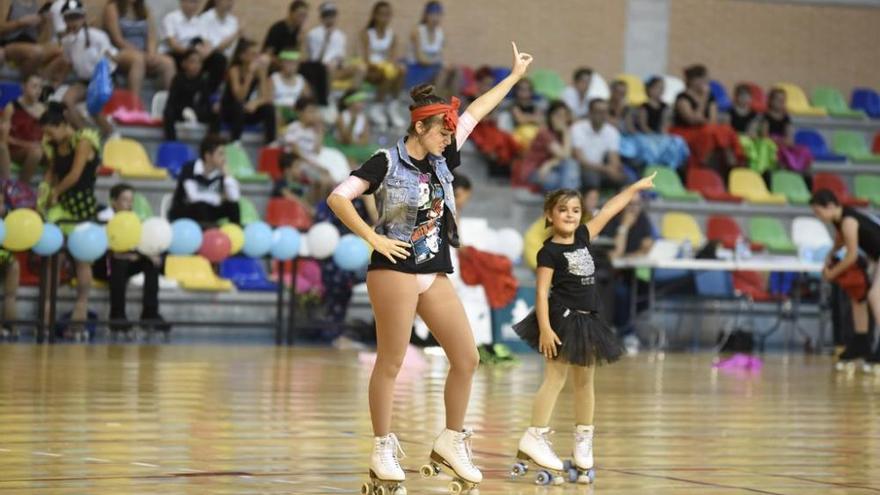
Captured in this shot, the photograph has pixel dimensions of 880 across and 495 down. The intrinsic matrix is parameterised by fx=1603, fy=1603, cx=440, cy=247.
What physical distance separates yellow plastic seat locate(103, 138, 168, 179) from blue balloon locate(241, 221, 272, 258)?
7.34 feet

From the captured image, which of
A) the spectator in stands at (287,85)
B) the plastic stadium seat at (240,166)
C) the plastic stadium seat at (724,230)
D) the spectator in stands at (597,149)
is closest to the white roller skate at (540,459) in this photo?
the plastic stadium seat at (240,166)

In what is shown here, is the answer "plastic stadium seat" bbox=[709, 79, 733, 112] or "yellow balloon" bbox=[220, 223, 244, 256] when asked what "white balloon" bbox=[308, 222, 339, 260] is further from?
"plastic stadium seat" bbox=[709, 79, 733, 112]

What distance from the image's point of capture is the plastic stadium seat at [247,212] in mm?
16172

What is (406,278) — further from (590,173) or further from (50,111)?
(590,173)

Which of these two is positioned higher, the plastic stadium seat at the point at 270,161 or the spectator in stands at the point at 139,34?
the spectator in stands at the point at 139,34

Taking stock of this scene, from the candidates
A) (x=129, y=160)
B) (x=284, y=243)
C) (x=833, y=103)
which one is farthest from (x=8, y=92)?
(x=833, y=103)

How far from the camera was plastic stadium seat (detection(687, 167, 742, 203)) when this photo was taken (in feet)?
65.7

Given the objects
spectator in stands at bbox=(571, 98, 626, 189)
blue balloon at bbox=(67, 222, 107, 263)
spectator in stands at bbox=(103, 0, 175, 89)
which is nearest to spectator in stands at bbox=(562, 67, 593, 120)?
spectator in stands at bbox=(571, 98, 626, 189)

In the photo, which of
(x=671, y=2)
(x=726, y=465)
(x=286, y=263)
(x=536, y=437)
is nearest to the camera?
(x=536, y=437)

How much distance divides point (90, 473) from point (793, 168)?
1599cm

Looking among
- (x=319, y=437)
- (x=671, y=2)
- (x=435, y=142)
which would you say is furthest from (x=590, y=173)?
(x=435, y=142)

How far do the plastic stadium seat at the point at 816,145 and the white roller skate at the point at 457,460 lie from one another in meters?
16.4

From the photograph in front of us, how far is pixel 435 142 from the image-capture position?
236 inches

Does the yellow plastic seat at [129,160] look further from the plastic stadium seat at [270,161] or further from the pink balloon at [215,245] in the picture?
the pink balloon at [215,245]
